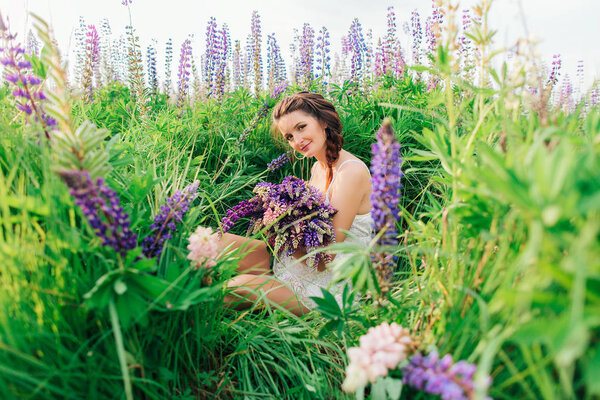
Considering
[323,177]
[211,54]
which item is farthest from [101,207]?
[211,54]

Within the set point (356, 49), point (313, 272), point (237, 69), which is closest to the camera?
point (313, 272)

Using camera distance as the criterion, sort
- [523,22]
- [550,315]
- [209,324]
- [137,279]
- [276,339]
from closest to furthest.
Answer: [550,315]
[137,279]
[523,22]
[209,324]
[276,339]

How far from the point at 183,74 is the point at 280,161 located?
2474 millimetres

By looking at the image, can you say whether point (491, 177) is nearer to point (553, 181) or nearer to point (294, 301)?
point (553, 181)

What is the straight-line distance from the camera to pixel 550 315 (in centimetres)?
72

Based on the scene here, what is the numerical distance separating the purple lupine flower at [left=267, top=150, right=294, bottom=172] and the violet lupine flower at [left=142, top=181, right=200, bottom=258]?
5.36ft

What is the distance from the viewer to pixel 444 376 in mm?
791

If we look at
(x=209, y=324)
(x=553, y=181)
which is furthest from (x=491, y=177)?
(x=209, y=324)

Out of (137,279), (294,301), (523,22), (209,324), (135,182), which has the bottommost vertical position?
(294,301)

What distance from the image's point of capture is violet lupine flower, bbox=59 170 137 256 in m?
0.90

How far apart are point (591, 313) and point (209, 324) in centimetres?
116

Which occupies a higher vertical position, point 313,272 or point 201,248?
point 201,248

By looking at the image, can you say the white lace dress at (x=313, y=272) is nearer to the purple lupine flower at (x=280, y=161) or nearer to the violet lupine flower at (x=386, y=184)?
the purple lupine flower at (x=280, y=161)

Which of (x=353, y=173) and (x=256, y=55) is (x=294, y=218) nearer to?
(x=353, y=173)
